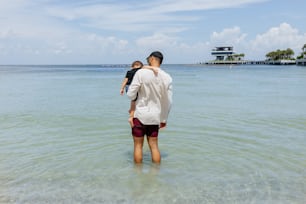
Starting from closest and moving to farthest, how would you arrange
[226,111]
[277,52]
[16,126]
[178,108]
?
1. [16,126]
2. [226,111]
3. [178,108]
4. [277,52]

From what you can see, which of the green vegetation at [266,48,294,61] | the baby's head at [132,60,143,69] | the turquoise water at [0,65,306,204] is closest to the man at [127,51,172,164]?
the baby's head at [132,60,143,69]

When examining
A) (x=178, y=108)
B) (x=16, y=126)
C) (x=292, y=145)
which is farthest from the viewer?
(x=178, y=108)

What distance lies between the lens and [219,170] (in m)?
5.79

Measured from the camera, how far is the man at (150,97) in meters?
5.10

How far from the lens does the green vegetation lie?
16148 cm

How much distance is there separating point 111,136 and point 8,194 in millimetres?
3945

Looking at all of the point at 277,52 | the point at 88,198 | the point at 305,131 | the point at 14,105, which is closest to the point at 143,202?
the point at 88,198

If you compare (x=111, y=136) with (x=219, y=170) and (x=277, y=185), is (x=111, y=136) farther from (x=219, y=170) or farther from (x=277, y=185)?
(x=277, y=185)

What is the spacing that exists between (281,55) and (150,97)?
17725 centimetres

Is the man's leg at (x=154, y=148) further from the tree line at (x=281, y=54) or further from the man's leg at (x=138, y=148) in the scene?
the tree line at (x=281, y=54)

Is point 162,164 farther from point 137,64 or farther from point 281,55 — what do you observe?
point 281,55

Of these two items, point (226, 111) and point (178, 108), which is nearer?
point (226, 111)

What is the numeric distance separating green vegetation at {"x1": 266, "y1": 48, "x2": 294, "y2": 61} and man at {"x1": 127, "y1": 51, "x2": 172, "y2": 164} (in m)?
170

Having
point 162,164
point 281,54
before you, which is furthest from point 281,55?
point 162,164
